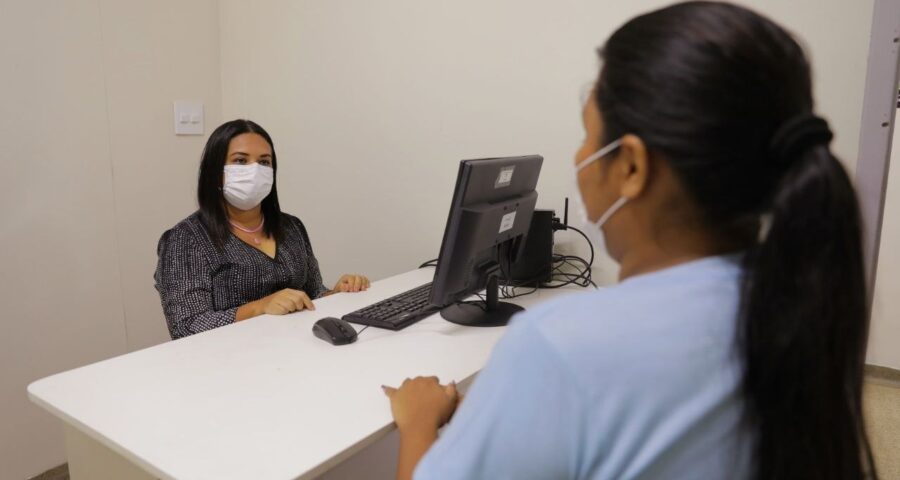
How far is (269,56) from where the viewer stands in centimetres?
259

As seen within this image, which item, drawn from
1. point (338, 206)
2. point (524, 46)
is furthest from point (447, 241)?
point (338, 206)

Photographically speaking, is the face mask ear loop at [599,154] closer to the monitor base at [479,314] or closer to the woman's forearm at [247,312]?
the monitor base at [479,314]

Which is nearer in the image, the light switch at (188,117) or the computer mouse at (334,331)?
the computer mouse at (334,331)

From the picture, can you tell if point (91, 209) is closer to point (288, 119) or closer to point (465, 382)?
point (288, 119)

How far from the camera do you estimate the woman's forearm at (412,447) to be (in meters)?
0.87

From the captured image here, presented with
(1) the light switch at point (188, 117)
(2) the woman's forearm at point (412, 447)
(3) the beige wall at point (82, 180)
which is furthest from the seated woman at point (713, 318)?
(1) the light switch at point (188, 117)

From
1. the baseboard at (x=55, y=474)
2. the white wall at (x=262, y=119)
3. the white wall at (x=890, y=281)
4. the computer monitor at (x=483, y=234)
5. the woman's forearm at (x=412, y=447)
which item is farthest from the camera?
the white wall at (x=890, y=281)

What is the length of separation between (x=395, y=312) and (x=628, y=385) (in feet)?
3.42

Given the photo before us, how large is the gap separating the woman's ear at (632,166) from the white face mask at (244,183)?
134cm

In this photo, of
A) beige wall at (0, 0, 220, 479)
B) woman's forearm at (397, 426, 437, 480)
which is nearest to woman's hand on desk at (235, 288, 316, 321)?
woman's forearm at (397, 426, 437, 480)

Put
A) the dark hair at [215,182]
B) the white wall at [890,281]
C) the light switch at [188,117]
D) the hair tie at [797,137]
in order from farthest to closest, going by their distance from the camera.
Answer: the white wall at [890,281] < the light switch at [188,117] < the dark hair at [215,182] < the hair tie at [797,137]

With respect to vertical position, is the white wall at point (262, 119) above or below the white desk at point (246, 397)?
above

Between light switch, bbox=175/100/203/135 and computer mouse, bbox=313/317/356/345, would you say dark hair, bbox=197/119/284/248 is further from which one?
light switch, bbox=175/100/203/135

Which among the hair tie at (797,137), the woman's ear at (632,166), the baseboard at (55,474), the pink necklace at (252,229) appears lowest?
the baseboard at (55,474)
